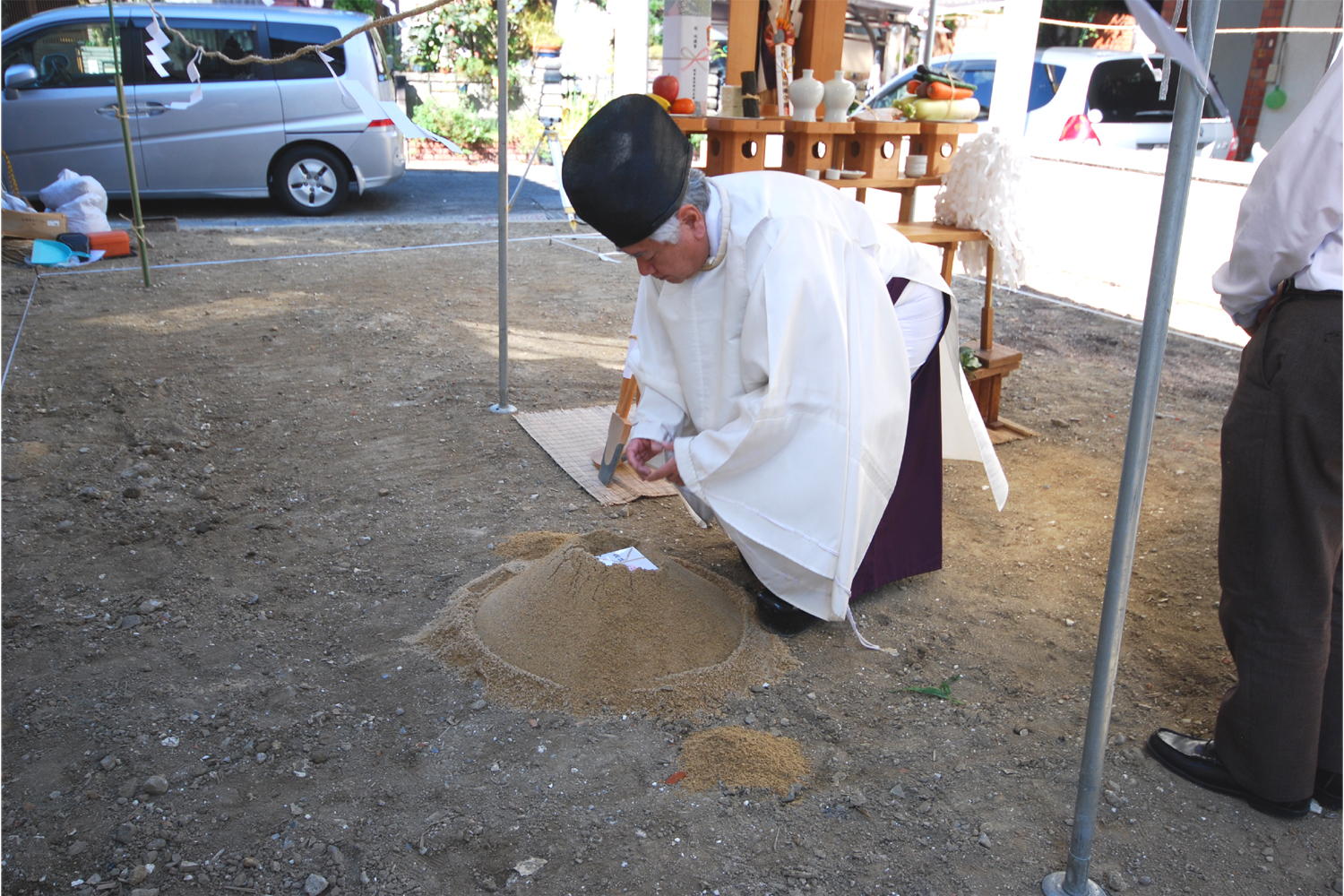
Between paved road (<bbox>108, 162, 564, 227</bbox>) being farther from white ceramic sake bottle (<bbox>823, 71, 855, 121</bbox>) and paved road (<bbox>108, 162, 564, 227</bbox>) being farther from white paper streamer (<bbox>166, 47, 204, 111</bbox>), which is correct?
white ceramic sake bottle (<bbox>823, 71, 855, 121</bbox>)

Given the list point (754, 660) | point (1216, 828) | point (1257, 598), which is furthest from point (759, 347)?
point (1216, 828)

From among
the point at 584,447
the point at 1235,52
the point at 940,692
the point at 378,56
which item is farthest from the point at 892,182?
the point at 1235,52

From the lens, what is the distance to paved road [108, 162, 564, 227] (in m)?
8.73

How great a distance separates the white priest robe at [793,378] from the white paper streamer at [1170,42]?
982 millimetres

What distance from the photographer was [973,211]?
404 cm

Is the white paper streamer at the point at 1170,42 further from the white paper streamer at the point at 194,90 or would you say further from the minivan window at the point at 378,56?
the minivan window at the point at 378,56

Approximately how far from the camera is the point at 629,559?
8.80 feet

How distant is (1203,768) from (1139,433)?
1.01 metres

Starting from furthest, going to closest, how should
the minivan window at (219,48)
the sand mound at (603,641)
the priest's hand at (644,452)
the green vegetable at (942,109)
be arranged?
the minivan window at (219,48), the green vegetable at (942,109), the priest's hand at (644,452), the sand mound at (603,641)

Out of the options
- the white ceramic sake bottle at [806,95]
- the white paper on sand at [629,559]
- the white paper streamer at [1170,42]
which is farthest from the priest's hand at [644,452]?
the white ceramic sake bottle at [806,95]

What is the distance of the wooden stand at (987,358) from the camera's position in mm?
4062

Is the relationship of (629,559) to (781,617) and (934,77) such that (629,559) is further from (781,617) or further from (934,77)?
(934,77)

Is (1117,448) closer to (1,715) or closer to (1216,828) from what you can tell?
(1216,828)

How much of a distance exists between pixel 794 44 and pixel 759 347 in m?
2.62
